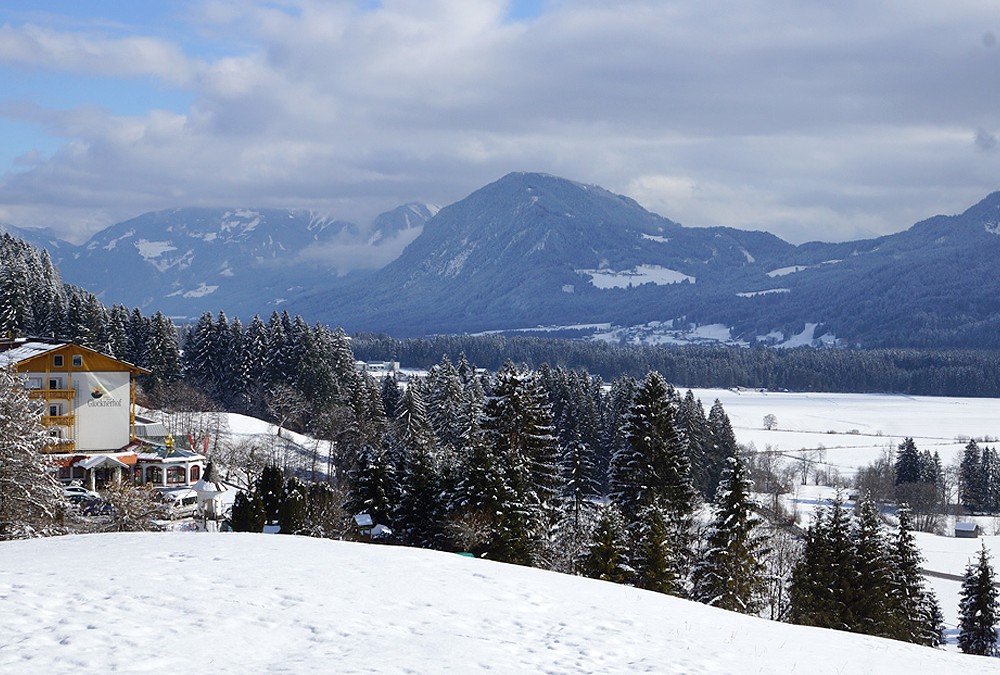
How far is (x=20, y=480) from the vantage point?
31328 millimetres

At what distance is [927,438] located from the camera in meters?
150

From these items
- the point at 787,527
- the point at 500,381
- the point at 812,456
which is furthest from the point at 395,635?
the point at 812,456

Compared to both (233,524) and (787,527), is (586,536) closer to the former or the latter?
(233,524)

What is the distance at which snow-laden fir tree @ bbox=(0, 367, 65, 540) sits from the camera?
102 ft

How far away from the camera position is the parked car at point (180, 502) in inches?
1868

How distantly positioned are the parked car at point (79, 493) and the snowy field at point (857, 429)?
91.0 meters

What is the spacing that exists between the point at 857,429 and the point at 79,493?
139897 mm

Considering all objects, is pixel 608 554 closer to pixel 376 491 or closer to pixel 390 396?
pixel 376 491

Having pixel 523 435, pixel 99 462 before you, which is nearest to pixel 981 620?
pixel 523 435

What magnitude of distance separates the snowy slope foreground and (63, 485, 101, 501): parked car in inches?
1108

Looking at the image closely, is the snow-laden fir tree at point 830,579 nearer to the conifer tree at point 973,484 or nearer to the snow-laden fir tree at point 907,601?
the snow-laden fir tree at point 907,601

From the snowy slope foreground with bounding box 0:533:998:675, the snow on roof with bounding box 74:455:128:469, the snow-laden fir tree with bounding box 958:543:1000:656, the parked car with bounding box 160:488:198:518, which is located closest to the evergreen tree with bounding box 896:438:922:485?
the snow-laden fir tree with bounding box 958:543:1000:656

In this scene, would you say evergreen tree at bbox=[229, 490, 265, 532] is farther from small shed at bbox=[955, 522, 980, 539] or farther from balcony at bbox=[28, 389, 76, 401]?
small shed at bbox=[955, 522, 980, 539]

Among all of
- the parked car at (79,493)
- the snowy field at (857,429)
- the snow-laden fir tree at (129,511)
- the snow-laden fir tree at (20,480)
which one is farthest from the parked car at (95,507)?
the snowy field at (857,429)
